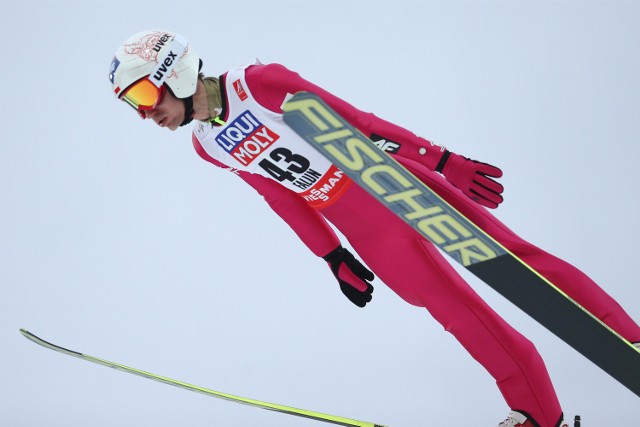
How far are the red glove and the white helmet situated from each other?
780mm

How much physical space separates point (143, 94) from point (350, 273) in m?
0.84

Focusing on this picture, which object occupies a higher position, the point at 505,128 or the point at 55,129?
the point at 55,129

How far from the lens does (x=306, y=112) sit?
201 centimetres

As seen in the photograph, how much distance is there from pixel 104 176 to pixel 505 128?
85.4 inches

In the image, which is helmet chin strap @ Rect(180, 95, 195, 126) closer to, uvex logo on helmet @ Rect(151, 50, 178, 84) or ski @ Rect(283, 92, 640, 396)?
uvex logo on helmet @ Rect(151, 50, 178, 84)

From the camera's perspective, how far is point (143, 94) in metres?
2.51

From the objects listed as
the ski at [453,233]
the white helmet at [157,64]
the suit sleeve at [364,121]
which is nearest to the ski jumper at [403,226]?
the suit sleeve at [364,121]

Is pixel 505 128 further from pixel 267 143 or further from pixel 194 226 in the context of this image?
pixel 267 143

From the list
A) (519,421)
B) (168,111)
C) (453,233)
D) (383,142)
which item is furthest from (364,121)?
(519,421)

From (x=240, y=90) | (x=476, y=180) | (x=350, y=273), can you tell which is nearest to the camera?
(x=476, y=180)

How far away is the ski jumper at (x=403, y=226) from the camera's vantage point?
2.51 meters

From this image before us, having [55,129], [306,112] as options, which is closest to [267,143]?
[306,112]

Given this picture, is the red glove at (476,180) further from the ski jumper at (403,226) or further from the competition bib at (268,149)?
the competition bib at (268,149)

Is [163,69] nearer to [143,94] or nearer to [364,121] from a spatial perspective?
[143,94]
